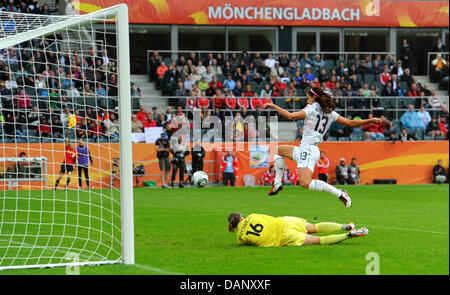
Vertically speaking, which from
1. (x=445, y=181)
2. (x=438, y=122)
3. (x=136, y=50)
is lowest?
(x=445, y=181)

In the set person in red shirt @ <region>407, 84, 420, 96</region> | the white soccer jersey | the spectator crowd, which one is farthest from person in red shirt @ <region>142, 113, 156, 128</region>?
the white soccer jersey

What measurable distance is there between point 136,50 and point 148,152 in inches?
325

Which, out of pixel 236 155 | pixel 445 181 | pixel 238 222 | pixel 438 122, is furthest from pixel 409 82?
pixel 238 222

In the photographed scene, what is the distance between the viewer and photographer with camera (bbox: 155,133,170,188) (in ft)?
90.6

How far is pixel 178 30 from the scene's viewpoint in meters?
36.2

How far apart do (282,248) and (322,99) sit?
293 cm

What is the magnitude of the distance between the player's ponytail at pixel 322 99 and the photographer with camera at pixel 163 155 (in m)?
15.5

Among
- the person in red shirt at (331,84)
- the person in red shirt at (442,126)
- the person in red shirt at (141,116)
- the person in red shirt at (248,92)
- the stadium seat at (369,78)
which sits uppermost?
the stadium seat at (369,78)

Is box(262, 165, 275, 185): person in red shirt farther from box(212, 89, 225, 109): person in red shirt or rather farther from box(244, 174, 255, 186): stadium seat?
box(212, 89, 225, 109): person in red shirt

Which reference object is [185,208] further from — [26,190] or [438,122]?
[438,122]

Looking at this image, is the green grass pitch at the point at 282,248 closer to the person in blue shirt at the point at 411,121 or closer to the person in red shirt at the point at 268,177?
the person in red shirt at the point at 268,177

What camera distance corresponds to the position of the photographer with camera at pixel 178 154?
27969mm

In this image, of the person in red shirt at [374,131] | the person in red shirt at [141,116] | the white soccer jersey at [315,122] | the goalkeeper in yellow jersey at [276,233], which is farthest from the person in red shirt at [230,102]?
the goalkeeper in yellow jersey at [276,233]

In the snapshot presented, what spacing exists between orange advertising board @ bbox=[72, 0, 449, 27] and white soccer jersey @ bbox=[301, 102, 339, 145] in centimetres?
2108
